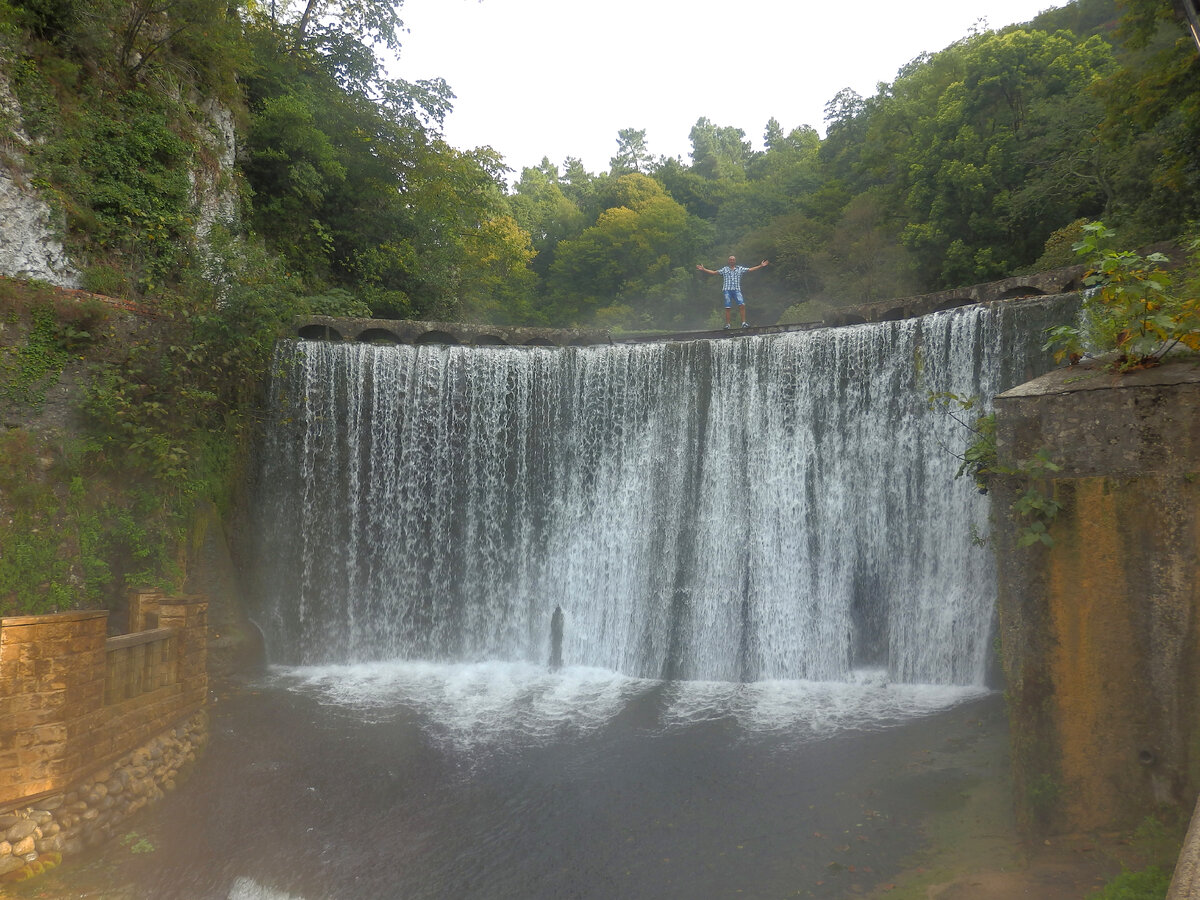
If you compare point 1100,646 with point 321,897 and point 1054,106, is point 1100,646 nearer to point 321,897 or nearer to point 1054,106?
point 321,897

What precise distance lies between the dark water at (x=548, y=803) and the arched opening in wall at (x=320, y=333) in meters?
6.24

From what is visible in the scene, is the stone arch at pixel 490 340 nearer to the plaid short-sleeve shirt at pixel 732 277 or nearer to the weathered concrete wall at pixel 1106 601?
the plaid short-sleeve shirt at pixel 732 277

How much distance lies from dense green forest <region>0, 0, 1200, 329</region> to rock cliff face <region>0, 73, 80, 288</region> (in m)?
0.23

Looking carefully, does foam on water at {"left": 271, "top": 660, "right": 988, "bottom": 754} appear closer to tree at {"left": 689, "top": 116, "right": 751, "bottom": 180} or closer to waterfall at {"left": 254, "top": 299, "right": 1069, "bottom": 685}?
waterfall at {"left": 254, "top": 299, "right": 1069, "bottom": 685}

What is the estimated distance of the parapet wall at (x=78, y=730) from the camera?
226 inches

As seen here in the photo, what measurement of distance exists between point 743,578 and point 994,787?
14.9 feet

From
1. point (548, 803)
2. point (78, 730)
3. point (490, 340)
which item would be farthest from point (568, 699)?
point (490, 340)

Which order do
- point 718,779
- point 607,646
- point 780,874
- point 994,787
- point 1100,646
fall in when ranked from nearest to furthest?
1. point 1100,646
2. point 780,874
3. point 994,787
4. point 718,779
5. point 607,646

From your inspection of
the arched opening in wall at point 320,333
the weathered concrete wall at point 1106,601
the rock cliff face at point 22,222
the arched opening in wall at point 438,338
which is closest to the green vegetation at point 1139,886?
the weathered concrete wall at point 1106,601

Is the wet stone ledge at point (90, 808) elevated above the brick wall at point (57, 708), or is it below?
below

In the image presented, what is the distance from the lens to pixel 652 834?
604cm

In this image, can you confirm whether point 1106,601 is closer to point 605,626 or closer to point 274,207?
point 605,626

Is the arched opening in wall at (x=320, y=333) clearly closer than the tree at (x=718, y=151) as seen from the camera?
Yes

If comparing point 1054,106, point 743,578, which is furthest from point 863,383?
point 1054,106
